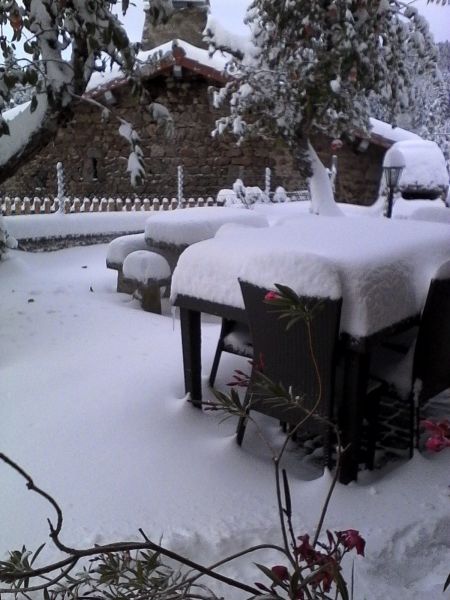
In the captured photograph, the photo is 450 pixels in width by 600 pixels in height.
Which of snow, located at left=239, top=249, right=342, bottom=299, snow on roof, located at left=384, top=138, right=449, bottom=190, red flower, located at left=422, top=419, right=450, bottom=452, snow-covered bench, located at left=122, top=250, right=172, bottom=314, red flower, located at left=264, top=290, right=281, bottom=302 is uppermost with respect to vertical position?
snow on roof, located at left=384, top=138, right=449, bottom=190

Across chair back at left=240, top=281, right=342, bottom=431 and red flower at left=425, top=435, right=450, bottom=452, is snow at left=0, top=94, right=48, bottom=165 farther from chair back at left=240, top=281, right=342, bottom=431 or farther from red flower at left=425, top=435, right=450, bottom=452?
red flower at left=425, top=435, right=450, bottom=452

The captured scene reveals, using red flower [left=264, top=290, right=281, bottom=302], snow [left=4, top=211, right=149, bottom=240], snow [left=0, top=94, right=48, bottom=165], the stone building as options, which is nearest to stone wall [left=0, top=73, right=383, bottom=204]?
the stone building

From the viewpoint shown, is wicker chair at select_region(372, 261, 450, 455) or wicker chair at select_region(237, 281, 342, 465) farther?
wicker chair at select_region(372, 261, 450, 455)

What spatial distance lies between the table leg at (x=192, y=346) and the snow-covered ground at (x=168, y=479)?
0.35ft

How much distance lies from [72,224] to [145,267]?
4.00m

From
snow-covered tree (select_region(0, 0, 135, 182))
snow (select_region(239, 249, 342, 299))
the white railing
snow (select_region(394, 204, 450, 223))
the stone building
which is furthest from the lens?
the stone building

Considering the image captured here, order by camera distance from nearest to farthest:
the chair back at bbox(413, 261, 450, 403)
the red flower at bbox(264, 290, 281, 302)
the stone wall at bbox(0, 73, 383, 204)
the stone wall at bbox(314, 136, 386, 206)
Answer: the red flower at bbox(264, 290, 281, 302), the chair back at bbox(413, 261, 450, 403), the stone wall at bbox(314, 136, 386, 206), the stone wall at bbox(0, 73, 383, 204)

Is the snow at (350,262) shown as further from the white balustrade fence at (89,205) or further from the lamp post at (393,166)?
the white balustrade fence at (89,205)

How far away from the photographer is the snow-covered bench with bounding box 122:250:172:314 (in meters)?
4.72

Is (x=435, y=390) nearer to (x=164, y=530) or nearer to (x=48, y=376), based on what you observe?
(x=164, y=530)

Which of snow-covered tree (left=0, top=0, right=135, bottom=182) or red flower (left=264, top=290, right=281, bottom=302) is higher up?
snow-covered tree (left=0, top=0, right=135, bottom=182)

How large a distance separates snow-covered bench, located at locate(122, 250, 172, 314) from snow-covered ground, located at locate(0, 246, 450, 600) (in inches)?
47.6

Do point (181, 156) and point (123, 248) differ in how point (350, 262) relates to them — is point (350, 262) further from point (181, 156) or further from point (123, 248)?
point (181, 156)

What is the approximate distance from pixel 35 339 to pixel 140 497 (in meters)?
2.03
